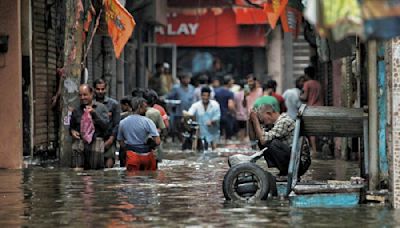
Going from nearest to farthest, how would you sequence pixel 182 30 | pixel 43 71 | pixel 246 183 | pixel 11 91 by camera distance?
1. pixel 246 183
2. pixel 11 91
3. pixel 43 71
4. pixel 182 30

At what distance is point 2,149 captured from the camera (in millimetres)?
19922

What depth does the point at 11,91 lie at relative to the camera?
1995 cm

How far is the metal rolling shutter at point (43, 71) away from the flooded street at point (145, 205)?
3.25 metres

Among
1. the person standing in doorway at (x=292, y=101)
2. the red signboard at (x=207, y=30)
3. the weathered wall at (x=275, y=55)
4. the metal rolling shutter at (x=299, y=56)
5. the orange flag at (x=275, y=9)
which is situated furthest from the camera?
the red signboard at (x=207, y=30)

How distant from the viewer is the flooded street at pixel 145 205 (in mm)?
11758

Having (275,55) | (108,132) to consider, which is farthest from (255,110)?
(275,55)

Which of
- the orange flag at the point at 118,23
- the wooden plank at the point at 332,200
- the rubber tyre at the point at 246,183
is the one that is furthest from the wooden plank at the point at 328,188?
the orange flag at the point at 118,23

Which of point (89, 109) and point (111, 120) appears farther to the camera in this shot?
point (111, 120)

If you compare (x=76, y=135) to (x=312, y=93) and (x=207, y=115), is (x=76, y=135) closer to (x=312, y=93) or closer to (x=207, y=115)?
(x=312, y=93)

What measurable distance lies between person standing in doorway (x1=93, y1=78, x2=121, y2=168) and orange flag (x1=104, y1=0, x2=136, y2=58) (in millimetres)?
1420

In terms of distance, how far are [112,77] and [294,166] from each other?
1815cm

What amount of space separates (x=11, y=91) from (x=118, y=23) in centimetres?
236

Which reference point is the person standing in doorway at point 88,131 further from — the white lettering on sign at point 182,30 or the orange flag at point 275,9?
the white lettering on sign at point 182,30

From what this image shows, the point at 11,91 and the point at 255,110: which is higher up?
the point at 11,91
